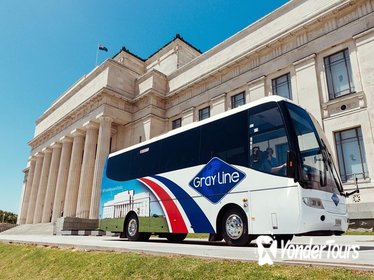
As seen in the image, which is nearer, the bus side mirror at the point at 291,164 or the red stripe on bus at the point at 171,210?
the bus side mirror at the point at 291,164

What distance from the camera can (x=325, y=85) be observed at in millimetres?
18250

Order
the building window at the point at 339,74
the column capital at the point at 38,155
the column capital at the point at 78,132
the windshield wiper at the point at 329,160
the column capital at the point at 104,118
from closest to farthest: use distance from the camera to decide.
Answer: the windshield wiper at the point at 329,160, the building window at the point at 339,74, the column capital at the point at 104,118, the column capital at the point at 78,132, the column capital at the point at 38,155

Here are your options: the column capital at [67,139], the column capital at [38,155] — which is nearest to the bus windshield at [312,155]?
the column capital at [67,139]

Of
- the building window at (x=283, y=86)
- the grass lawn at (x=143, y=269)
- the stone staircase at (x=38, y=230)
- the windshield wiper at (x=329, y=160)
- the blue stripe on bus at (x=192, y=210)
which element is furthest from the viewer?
the stone staircase at (x=38, y=230)

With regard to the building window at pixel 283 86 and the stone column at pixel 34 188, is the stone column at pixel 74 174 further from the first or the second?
the building window at pixel 283 86

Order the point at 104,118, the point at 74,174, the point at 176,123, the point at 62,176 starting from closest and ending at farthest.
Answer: the point at 104,118 < the point at 176,123 < the point at 74,174 < the point at 62,176

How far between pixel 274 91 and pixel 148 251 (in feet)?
56.9

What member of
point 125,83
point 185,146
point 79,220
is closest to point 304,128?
point 185,146

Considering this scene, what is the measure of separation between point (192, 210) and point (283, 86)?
14296 millimetres

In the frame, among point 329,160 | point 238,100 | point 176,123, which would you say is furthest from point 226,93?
point 329,160

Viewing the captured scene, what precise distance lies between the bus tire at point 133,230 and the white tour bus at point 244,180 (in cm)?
6

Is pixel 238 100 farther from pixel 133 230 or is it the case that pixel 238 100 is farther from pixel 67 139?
pixel 67 139

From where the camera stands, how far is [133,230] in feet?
39.3

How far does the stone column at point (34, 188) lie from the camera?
130 ft
